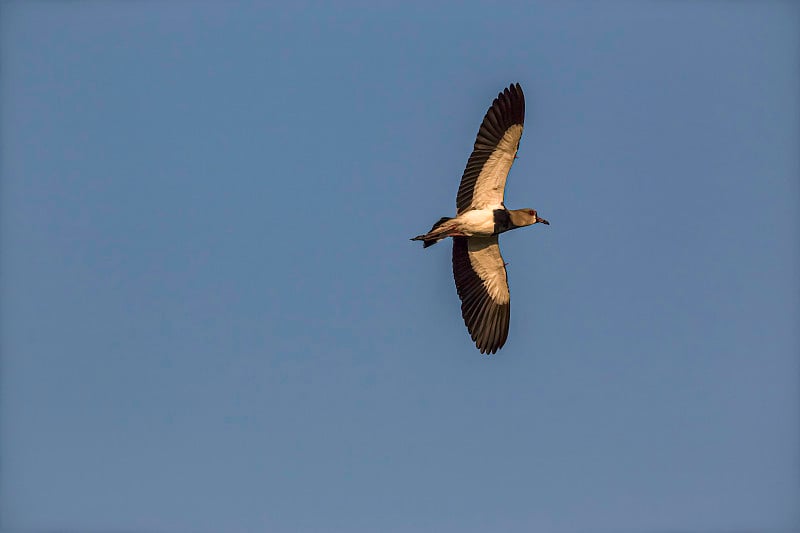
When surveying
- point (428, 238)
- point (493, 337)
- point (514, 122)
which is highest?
point (514, 122)

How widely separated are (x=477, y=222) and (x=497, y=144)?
165 centimetres

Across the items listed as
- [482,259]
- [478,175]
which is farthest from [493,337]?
[478,175]

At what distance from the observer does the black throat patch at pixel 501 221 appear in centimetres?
2598

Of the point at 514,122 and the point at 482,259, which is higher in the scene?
the point at 514,122

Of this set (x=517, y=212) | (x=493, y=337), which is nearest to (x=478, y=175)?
(x=517, y=212)

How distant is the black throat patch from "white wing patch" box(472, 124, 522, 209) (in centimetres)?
27

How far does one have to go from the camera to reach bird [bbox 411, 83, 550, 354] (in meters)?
25.9

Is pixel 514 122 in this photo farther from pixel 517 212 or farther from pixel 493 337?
pixel 493 337

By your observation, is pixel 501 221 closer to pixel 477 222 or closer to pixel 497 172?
pixel 477 222

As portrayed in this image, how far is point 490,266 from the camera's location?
26.9 metres

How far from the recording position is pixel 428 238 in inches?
1001

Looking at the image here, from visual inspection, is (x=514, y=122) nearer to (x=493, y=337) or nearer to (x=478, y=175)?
(x=478, y=175)

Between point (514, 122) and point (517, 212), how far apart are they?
1.87 metres

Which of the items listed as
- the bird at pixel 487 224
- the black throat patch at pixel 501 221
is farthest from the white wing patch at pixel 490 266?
the black throat patch at pixel 501 221
